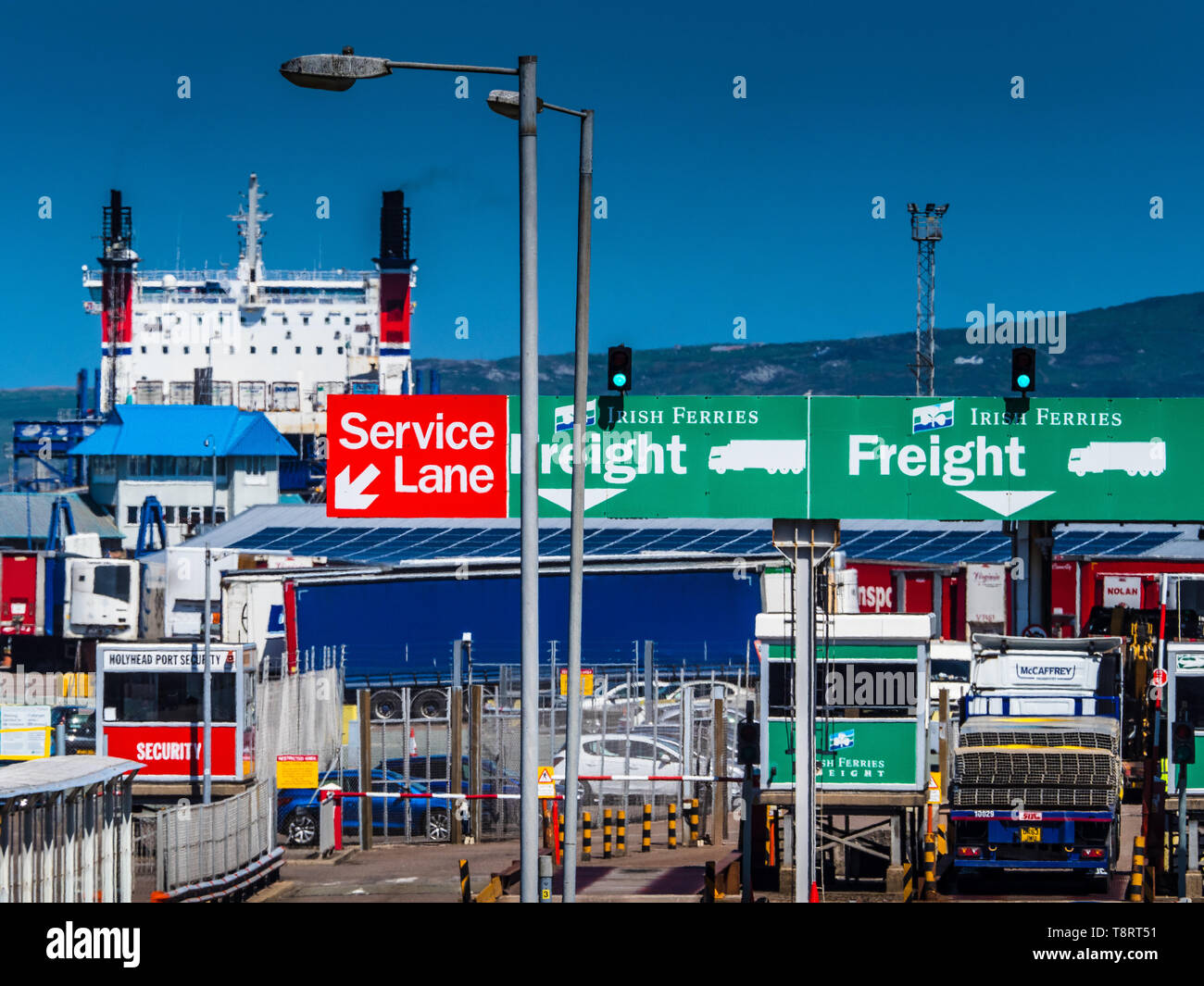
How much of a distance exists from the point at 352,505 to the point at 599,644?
109ft

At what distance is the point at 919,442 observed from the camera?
19609 mm

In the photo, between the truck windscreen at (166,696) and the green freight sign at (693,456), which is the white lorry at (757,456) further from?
the truck windscreen at (166,696)

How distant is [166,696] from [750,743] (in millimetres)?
9262

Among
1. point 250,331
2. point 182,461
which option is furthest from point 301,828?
point 250,331

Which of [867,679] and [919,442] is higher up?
[919,442]

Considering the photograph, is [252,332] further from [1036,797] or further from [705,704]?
[1036,797]

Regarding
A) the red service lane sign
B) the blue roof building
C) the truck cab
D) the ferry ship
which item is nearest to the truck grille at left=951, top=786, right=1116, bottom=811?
the truck cab

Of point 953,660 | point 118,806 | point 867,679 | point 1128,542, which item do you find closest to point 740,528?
point 1128,542

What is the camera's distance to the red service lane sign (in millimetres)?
19609

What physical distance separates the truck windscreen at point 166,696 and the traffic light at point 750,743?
26.9 ft

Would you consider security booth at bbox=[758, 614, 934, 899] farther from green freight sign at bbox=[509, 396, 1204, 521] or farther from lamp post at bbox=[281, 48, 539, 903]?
lamp post at bbox=[281, 48, 539, 903]

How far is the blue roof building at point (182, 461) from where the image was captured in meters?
104

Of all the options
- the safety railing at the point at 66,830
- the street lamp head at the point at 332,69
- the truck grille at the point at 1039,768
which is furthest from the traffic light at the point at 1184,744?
the street lamp head at the point at 332,69
